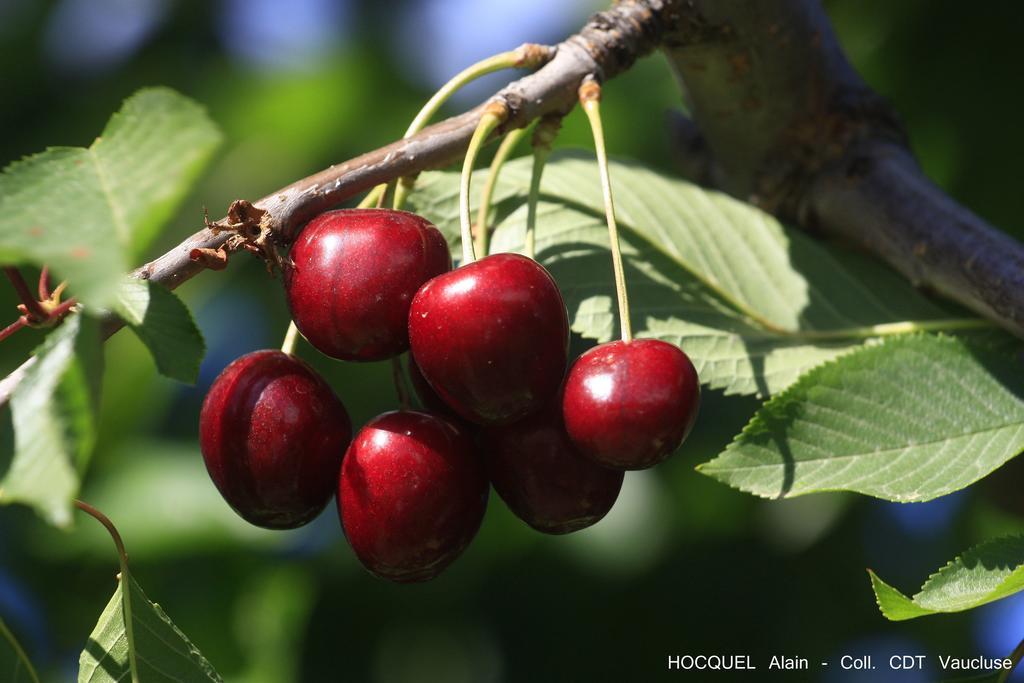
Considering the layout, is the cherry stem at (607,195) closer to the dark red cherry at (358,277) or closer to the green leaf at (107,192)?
the dark red cherry at (358,277)

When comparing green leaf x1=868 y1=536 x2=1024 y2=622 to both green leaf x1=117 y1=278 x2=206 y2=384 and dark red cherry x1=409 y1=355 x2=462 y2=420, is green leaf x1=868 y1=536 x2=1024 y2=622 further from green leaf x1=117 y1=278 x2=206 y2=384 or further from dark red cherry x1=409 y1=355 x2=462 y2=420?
green leaf x1=117 y1=278 x2=206 y2=384

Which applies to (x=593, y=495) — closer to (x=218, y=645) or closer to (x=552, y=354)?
(x=552, y=354)

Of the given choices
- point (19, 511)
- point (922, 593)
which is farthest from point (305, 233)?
point (19, 511)

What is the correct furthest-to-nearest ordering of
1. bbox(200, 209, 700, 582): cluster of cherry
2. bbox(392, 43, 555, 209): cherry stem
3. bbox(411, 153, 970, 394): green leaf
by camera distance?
bbox(411, 153, 970, 394): green leaf, bbox(392, 43, 555, 209): cherry stem, bbox(200, 209, 700, 582): cluster of cherry

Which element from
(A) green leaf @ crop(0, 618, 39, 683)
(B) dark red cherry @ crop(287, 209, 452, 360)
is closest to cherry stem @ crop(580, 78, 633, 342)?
(B) dark red cherry @ crop(287, 209, 452, 360)

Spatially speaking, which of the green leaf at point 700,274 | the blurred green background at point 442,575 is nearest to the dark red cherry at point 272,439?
the green leaf at point 700,274

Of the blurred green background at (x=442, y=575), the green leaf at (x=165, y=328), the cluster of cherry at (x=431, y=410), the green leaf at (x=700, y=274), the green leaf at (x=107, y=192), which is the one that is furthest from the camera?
the blurred green background at (x=442, y=575)
